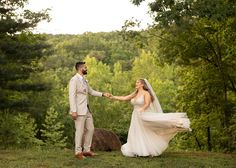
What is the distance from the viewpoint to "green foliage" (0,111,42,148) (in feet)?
111

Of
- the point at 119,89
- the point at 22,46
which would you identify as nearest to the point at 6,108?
the point at 22,46

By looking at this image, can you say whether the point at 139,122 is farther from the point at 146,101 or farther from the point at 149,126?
the point at 146,101

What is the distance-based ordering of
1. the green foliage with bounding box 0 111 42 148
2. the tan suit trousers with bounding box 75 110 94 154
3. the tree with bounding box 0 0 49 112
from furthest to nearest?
the green foliage with bounding box 0 111 42 148 → the tree with bounding box 0 0 49 112 → the tan suit trousers with bounding box 75 110 94 154

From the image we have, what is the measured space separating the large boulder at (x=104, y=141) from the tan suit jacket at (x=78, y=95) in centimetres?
253

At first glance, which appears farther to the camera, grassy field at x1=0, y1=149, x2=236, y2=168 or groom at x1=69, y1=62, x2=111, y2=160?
groom at x1=69, y1=62, x2=111, y2=160

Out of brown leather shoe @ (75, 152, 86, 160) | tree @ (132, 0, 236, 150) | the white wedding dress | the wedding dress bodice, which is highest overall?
tree @ (132, 0, 236, 150)

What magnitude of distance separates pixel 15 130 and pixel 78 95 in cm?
2605

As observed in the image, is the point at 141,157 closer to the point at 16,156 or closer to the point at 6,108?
the point at 16,156

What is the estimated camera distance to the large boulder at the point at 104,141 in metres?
13.0

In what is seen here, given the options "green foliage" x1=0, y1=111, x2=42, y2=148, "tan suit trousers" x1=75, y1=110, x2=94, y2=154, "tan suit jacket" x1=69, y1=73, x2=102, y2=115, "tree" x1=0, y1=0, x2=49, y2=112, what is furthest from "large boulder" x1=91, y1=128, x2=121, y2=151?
"green foliage" x1=0, y1=111, x2=42, y2=148

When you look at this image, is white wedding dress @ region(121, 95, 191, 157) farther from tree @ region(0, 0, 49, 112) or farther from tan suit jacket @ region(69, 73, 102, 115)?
tree @ region(0, 0, 49, 112)

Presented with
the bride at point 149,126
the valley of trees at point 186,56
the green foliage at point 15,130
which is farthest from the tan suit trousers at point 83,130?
the green foliage at point 15,130

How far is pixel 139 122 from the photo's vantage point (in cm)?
1138

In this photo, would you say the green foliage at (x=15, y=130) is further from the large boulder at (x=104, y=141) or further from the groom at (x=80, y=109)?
the groom at (x=80, y=109)
